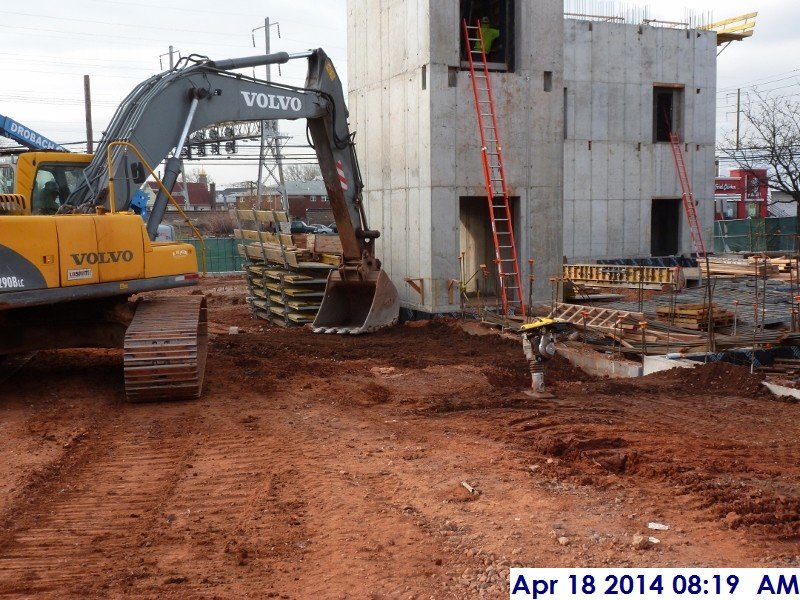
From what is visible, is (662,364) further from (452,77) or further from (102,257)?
(452,77)

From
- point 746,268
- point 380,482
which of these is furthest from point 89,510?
point 746,268

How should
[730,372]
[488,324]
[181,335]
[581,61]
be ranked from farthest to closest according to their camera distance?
1. [581,61]
2. [488,324]
3. [730,372]
4. [181,335]

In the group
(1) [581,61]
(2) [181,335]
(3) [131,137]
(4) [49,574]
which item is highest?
(1) [581,61]

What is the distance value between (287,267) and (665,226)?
17682 millimetres

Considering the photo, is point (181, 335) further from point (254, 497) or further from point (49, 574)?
point (49, 574)

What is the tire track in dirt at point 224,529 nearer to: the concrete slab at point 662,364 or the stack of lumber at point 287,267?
the concrete slab at point 662,364

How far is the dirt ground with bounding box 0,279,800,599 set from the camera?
18.6ft

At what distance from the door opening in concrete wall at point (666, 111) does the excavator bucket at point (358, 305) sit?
16.3 meters

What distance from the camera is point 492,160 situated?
17719mm

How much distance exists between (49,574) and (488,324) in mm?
11358

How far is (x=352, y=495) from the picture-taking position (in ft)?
23.1

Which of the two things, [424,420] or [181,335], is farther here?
[181,335]

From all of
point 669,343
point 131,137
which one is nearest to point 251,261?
point 131,137

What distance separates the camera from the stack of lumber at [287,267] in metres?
18.2
